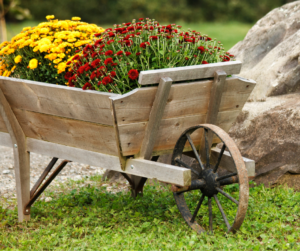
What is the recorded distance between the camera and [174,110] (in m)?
2.54

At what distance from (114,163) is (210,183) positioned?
638mm

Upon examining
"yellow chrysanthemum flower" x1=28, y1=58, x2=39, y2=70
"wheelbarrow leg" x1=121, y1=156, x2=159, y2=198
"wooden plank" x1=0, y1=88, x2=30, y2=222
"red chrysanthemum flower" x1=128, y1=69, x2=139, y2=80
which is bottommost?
"wheelbarrow leg" x1=121, y1=156, x2=159, y2=198

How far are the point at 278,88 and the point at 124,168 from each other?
1.94m

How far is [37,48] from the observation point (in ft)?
9.84

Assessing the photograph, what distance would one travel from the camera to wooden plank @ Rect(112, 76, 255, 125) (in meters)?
2.35

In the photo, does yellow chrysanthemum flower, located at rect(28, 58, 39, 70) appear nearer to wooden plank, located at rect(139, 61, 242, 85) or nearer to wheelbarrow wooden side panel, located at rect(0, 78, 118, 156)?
wheelbarrow wooden side panel, located at rect(0, 78, 118, 156)

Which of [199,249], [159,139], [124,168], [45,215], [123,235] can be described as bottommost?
[45,215]

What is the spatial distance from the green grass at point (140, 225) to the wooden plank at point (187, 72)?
1.01 meters

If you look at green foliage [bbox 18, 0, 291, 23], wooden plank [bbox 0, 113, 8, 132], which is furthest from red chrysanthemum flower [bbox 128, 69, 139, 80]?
green foliage [bbox 18, 0, 291, 23]

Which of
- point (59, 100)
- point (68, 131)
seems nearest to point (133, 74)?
point (59, 100)

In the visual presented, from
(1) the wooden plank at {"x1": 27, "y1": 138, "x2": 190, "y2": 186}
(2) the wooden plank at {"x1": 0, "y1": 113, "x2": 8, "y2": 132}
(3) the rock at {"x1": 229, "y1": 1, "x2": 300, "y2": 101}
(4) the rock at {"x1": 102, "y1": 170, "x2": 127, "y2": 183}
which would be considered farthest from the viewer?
(4) the rock at {"x1": 102, "y1": 170, "x2": 127, "y2": 183}

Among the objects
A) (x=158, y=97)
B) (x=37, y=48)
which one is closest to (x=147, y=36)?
(x=158, y=97)

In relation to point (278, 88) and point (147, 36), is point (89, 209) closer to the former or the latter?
point (147, 36)

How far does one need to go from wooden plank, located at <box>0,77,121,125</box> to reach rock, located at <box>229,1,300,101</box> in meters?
1.96
